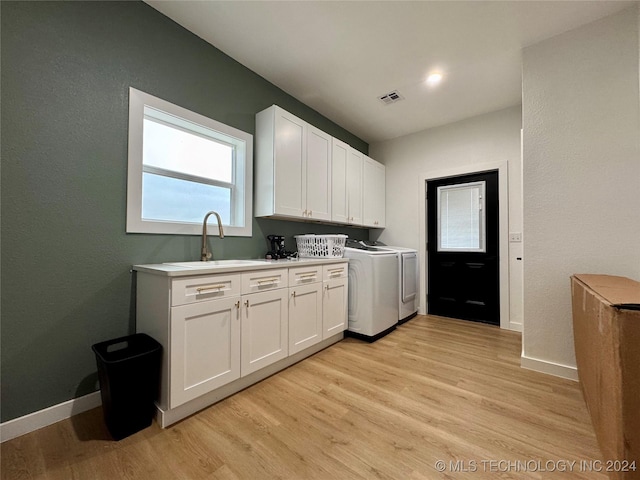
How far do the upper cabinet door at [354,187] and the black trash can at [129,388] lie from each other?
2534 mm

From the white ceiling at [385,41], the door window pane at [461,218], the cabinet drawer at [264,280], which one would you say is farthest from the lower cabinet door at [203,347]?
the door window pane at [461,218]

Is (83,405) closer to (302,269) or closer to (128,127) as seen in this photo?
(302,269)

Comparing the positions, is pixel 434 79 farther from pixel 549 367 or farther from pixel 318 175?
pixel 549 367

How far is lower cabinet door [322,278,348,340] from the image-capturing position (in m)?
2.43

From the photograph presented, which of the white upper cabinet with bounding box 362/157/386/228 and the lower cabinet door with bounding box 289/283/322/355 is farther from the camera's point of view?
the white upper cabinet with bounding box 362/157/386/228

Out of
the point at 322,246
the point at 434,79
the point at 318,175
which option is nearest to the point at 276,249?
the point at 322,246

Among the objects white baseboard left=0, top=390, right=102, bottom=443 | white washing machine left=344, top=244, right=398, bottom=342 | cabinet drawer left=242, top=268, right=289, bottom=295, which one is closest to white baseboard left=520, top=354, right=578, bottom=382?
white washing machine left=344, top=244, right=398, bottom=342

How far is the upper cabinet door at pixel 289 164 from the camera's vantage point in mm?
2414

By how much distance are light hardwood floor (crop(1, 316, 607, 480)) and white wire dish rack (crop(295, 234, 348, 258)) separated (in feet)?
3.74

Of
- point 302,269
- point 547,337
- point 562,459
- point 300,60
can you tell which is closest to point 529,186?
point 547,337

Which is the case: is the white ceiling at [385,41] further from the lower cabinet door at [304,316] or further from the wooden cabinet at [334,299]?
the lower cabinet door at [304,316]

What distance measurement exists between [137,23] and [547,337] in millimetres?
3852

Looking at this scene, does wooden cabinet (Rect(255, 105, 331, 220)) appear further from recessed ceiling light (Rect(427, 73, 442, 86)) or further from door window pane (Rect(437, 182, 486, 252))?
door window pane (Rect(437, 182, 486, 252))

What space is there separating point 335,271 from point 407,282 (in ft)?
4.11
